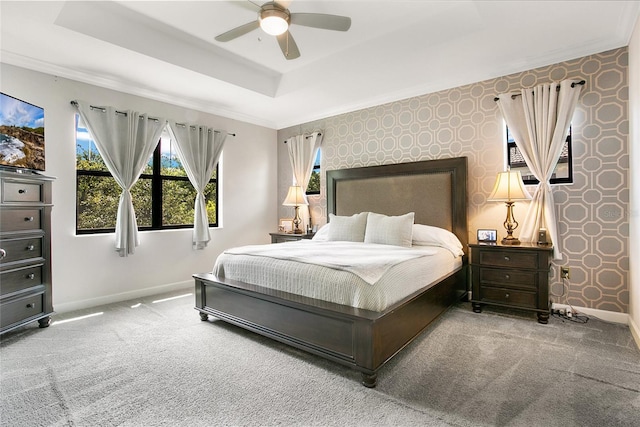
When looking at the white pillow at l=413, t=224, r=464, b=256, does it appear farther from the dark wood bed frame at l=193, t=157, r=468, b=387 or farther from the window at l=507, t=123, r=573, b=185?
the window at l=507, t=123, r=573, b=185

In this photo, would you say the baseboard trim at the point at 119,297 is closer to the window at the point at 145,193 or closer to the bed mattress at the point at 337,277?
the window at the point at 145,193

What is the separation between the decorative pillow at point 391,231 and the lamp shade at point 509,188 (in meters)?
0.92

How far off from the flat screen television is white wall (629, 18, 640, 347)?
16.6ft

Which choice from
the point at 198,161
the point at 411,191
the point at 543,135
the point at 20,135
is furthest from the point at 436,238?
the point at 20,135

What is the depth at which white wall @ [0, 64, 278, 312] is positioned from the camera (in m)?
3.45

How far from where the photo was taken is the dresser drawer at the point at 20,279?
2.63m

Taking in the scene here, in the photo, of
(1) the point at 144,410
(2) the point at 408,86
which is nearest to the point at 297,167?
(2) the point at 408,86

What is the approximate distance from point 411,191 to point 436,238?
0.82m

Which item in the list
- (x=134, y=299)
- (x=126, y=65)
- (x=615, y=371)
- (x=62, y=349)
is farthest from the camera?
(x=134, y=299)

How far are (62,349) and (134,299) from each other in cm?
145

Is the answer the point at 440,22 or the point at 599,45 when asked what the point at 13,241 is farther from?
the point at 599,45

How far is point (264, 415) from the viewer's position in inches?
67.8

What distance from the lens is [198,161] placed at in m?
4.64

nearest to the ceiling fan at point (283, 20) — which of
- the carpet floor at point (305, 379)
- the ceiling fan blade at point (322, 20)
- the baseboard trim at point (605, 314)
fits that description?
the ceiling fan blade at point (322, 20)
